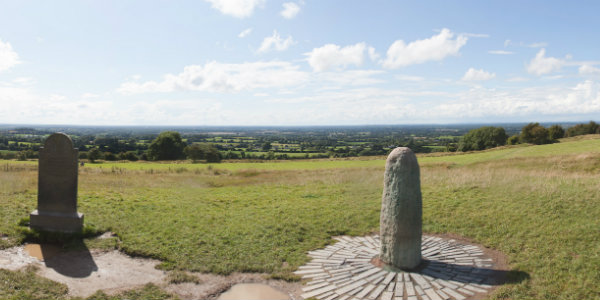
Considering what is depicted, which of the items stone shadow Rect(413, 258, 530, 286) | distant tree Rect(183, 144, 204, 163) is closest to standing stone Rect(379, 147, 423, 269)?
stone shadow Rect(413, 258, 530, 286)

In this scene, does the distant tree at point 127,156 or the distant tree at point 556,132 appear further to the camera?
the distant tree at point 556,132

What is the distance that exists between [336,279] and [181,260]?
360 centimetres

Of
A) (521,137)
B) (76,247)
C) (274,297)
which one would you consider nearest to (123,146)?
(76,247)

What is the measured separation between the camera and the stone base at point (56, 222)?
9281 millimetres

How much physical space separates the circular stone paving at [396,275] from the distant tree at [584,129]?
7905 cm

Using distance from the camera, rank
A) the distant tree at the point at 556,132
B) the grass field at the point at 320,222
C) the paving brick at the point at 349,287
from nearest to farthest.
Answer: the paving brick at the point at 349,287
the grass field at the point at 320,222
the distant tree at the point at 556,132

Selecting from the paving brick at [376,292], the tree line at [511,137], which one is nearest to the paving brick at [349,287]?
the paving brick at [376,292]

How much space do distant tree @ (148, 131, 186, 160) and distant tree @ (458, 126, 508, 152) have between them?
178 feet

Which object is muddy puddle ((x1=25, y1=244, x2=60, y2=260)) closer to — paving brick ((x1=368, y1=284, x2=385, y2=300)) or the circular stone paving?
the circular stone paving

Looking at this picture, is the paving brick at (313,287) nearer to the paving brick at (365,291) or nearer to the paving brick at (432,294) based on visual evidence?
the paving brick at (365,291)

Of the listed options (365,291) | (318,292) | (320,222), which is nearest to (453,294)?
(365,291)

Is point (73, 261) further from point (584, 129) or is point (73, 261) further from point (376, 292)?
point (584, 129)

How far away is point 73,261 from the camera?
772 centimetres

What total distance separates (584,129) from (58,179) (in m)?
89.1
